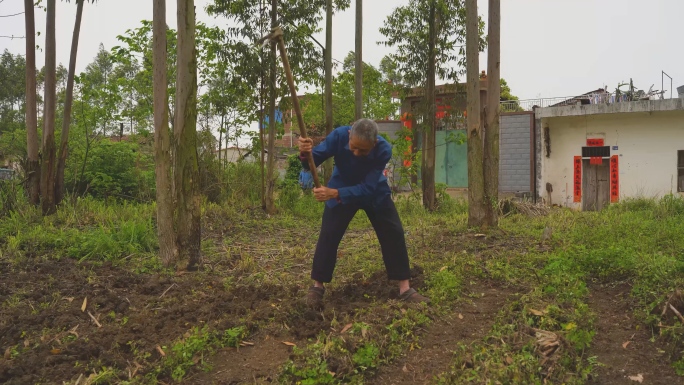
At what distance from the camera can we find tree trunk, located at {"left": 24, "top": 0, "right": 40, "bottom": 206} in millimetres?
9016

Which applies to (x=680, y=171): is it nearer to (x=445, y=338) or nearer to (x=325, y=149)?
(x=325, y=149)

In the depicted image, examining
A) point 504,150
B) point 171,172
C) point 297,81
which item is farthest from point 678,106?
point 171,172

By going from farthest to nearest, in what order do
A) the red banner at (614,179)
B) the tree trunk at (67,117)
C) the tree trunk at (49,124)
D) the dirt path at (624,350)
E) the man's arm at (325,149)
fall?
the red banner at (614,179), the tree trunk at (67,117), the tree trunk at (49,124), the man's arm at (325,149), the dirt path at (624,350)

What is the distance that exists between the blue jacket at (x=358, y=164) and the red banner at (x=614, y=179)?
47.5ft

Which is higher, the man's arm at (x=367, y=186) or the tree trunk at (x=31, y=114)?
the tree trunk at (x=31, y=114)

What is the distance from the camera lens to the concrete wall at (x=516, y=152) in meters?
18.1

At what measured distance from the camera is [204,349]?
3.63 m

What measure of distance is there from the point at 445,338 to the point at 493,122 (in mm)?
4791

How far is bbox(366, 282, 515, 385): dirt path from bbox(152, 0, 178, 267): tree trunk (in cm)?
315

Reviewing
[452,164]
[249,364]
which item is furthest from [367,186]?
[452,164]

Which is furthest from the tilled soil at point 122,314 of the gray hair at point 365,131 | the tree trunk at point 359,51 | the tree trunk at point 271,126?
the tree trunk at point 359,51

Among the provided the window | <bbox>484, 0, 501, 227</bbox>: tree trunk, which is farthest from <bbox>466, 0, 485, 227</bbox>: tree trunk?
the window

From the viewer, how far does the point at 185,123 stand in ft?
19.0

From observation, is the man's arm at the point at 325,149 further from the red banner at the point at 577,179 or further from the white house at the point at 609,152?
the red banner at the point at 577,179
